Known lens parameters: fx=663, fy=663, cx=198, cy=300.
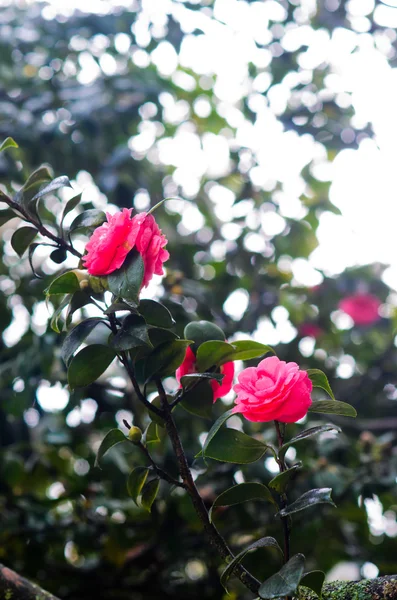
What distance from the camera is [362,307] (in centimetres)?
210

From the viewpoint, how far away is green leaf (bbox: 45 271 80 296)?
714 millimetres

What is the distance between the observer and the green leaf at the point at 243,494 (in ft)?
2.22

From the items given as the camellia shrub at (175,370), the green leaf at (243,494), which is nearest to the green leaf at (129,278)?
the camellia shrub at (175,370)

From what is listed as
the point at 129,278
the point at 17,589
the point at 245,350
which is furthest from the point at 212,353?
the point at 17,589

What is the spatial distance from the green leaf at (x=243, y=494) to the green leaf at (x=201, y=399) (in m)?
0.10

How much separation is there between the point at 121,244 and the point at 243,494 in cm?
29

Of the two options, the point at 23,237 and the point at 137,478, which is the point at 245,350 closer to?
the point at 137,478


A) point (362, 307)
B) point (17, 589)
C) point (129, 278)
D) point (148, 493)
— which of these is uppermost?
point (129, 278)

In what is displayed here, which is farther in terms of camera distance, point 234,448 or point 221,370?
point 221,370

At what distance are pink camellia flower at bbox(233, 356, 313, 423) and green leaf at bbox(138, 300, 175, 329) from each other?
0.41 ft

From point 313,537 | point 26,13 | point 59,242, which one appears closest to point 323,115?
point 26,13

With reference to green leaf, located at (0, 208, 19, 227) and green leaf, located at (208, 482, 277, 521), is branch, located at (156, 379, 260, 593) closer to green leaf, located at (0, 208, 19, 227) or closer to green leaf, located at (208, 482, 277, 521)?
green leaf, located at (208, 482, 277, 521)

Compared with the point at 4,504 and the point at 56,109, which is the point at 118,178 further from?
the point at 4,504

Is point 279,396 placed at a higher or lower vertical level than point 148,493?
higher
